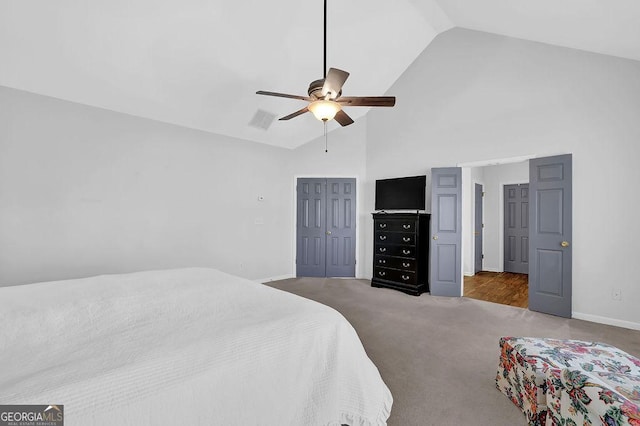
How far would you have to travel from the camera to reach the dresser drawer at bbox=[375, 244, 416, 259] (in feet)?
14.8

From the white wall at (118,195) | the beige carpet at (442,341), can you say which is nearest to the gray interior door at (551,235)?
the beige carpet at (442,341)

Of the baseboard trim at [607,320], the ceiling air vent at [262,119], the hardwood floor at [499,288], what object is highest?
the ceiling air vent at [262,119]

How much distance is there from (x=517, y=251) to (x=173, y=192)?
22.8 feet

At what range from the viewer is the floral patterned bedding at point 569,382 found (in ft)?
3.85

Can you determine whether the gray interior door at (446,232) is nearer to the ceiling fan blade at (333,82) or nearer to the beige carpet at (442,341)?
the beige carpet at (442,341)

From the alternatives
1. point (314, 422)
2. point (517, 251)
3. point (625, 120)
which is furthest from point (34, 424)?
point (517, 251)

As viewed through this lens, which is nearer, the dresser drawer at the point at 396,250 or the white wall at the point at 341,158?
the dresser drawer at the point at 396,250

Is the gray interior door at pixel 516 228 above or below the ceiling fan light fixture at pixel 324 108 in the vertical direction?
below

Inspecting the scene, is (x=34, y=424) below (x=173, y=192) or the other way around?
below

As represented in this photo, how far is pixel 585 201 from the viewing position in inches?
134

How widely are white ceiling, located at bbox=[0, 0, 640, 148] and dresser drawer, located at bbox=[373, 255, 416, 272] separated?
2.85 metres

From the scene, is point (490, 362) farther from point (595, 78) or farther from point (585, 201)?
point (595, 78)

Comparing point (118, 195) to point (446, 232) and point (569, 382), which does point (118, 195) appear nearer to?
point (569, 382)

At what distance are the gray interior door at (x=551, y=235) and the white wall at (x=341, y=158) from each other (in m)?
2.72
